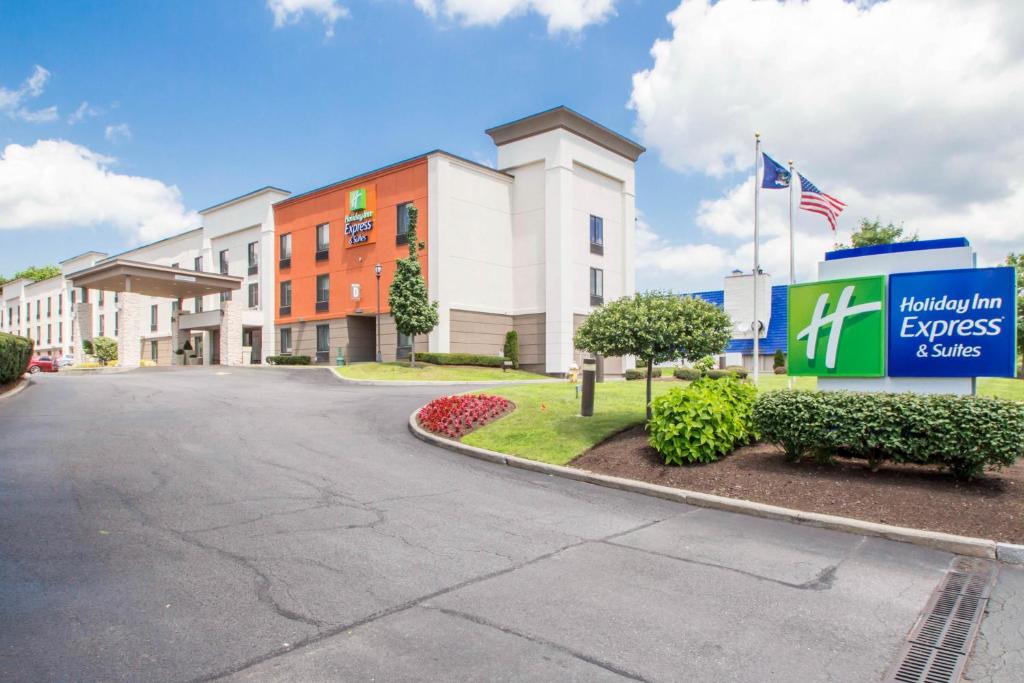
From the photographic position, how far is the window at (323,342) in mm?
41844

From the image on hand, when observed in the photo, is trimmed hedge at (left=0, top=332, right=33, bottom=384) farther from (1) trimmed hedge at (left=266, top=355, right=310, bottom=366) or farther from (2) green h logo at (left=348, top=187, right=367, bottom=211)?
(2) green h logo at (left=348, top=187, right=367, bottom=211)

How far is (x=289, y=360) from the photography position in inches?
1654

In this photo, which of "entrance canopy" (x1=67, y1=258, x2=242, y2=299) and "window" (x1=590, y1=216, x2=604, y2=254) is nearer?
"entrance canopy" (x1=67, y1=258, x2=242, y2=299)

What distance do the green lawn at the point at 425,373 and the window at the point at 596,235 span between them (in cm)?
978

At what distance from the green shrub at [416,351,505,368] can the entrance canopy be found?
16376 millimetres

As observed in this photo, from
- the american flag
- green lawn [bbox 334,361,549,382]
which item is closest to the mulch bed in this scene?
the american flag

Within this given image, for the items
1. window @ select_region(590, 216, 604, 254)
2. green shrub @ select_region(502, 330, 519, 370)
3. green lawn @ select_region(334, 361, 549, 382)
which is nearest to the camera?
green lawn @ select_region(334, 361, 549, 382)

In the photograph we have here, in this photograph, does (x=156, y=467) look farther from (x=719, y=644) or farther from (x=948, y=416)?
(x=948, y=416)

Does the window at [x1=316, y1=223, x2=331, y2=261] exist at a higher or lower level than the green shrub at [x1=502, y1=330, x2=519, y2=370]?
higher

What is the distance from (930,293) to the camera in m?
9.14

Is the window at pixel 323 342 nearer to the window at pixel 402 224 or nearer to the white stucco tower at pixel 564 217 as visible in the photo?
the window at pixel 402 224

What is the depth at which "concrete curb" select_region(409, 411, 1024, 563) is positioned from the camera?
6.46 m

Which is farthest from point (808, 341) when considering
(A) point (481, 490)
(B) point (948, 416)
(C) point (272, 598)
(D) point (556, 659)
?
(C) point (272, 598)

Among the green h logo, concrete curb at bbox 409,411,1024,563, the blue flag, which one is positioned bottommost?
concrete curb at bbox 409,411,1024,563
